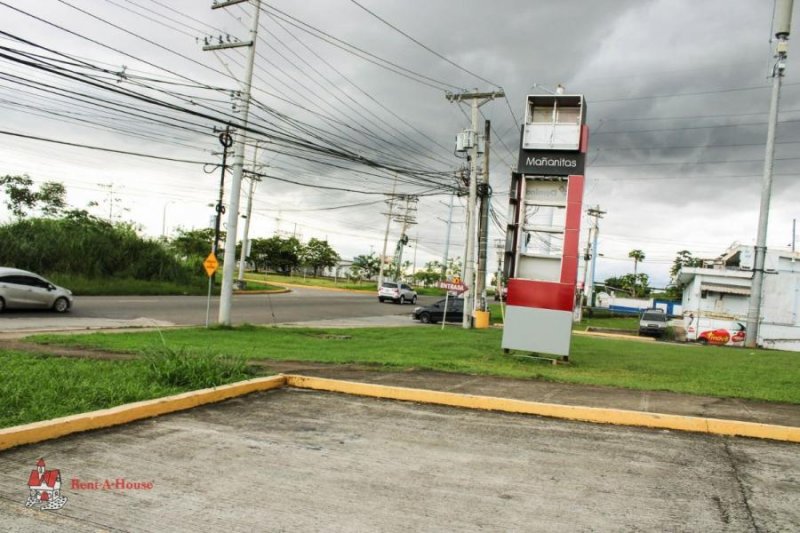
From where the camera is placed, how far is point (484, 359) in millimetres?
14531

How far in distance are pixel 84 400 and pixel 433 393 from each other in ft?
13.7

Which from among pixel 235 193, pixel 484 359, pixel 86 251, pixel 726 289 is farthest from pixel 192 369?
pixel 726 289

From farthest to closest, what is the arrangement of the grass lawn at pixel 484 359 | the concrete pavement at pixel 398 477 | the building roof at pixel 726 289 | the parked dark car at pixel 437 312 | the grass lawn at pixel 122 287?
the building roof at pixel 726 289 < the parked dark car at pixel 437 312 < the grass lawn at pixel 122 287 < the grass lawn at pixel 484 359 < the concrete pavement at pixel 398 477

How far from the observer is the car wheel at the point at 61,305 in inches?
901

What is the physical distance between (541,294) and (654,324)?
1015 inches

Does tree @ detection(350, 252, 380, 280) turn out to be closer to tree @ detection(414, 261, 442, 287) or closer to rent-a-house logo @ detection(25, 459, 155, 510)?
tree @ detection(414, 261, 442, 287)

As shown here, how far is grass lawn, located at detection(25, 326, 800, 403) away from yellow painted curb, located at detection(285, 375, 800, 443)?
7.39ft

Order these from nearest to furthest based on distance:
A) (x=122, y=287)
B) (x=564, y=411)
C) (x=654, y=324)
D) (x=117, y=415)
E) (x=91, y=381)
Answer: (x=117, y=415) < (x=564, y=411) < (x=91, y=381) < (x=122, y=287) < (x=654, y=324)

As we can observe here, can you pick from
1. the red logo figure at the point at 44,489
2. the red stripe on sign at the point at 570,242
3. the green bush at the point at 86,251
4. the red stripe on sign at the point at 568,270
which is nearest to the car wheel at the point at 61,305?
the green bush at the point at 86,251

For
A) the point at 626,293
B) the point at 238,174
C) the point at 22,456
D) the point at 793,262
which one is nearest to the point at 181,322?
the point at 238,174

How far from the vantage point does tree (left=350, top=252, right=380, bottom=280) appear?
13300 cm

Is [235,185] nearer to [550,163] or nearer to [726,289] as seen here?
[550,163]

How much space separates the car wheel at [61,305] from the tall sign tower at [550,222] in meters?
17.4

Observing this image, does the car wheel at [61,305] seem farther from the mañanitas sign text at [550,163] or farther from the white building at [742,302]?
the white building at [742,302]
